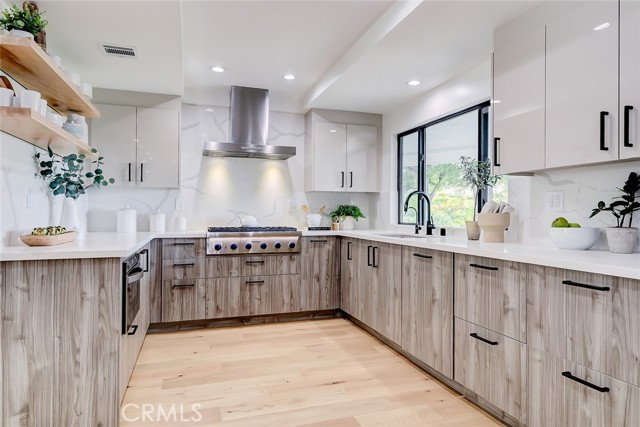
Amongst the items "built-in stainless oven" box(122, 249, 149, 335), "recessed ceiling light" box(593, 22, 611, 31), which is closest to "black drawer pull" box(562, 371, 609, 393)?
"recessed ceiling light" box(593, 22, 611, 31)

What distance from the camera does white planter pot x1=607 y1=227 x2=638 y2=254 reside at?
1.82 metres

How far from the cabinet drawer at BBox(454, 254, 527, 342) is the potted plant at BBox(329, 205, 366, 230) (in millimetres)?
2302

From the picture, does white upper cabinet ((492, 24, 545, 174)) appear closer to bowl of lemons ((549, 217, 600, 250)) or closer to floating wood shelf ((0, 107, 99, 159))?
bowl of lemons ((549, 217, 600, 250))

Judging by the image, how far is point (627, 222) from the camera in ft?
6.36

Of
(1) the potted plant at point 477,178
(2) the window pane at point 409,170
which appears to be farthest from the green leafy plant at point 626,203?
(2) the window pane at point 409,170

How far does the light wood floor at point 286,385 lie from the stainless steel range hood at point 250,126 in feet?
6.15

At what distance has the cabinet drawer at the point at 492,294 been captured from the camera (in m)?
1.84

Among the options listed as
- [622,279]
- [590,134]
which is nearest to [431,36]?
[590,134]

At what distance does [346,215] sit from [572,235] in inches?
107

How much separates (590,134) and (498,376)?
1298mm

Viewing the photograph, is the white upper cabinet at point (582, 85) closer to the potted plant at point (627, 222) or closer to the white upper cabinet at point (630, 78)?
the white upper cabinet at point (630, 78)

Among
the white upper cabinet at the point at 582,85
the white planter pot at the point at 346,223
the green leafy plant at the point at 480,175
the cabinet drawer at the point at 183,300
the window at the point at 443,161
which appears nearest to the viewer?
the white upper cabinet at the point at 582,85

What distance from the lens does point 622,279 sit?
139 cm

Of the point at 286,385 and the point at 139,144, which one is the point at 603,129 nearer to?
the point at 286,385
